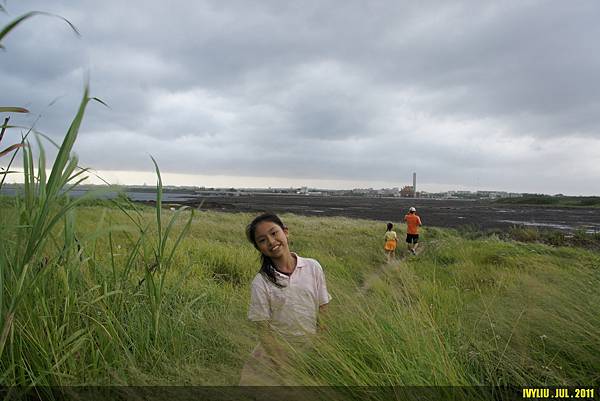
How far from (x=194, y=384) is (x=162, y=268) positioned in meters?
0.86

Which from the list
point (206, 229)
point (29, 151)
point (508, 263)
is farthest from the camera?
point (206, 229)

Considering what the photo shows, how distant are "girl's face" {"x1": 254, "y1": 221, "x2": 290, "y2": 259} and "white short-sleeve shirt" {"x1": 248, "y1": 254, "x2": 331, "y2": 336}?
0.13m

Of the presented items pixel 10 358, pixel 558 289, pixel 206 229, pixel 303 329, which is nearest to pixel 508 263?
pixel 558 289

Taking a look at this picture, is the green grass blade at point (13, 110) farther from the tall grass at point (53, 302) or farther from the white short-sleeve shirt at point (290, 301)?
the white short-sleeve shirt at point (290, 301)

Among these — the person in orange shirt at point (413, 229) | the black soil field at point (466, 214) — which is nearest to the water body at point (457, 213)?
the black soil field at point (466, 214)

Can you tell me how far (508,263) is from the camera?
312 inches

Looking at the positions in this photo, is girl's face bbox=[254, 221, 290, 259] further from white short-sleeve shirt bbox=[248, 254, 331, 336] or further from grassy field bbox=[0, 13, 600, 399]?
grassy field bbox=[0, 13, 600, 399]

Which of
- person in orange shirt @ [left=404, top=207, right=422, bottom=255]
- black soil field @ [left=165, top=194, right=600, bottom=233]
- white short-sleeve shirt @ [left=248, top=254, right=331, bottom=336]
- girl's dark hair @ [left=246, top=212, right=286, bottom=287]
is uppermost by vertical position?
girl's dark hair @ [left=246, top=212, right=286, bottom=287]

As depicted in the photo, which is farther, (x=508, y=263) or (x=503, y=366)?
(x=508, y=263)

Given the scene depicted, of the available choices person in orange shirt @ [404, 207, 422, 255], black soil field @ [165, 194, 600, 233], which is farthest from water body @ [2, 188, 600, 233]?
person in orange shirt @ [404, 207, 422, 255]

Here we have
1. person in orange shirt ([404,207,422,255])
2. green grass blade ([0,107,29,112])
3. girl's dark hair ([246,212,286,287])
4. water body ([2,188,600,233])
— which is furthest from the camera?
water body ([2,188,600,233])

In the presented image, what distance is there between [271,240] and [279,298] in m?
0.37

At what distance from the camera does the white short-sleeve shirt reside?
7.35ft

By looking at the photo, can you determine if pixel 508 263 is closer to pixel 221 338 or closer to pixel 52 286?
pixel 221 338
